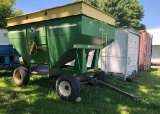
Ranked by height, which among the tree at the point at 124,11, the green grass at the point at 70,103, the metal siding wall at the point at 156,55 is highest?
the tree at the point at 124,11

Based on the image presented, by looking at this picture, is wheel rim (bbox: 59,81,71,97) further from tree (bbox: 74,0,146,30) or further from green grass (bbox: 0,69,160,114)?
tree (bbox: 74,0,146,30)

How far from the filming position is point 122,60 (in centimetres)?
1045

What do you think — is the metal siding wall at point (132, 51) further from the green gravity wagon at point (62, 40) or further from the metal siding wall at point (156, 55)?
the metal siding wall at point (156, 55)

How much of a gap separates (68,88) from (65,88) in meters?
0.13

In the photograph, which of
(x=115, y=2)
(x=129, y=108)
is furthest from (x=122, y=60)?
(x=115, y=2)

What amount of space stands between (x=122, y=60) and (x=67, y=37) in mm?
5094

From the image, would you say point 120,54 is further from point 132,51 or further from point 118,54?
point 132,51

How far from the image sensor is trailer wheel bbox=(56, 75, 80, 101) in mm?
5934

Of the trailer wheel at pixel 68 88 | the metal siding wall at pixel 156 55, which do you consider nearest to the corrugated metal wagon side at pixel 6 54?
the trailer wheel at pixel 68 88

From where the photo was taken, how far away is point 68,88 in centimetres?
618

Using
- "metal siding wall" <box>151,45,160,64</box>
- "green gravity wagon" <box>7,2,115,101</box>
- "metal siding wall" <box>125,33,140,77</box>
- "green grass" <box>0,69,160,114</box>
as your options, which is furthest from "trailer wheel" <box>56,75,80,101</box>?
"metal siding wall" <box>151,45,160,64</box>

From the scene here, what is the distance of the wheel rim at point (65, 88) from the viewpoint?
20.2 ft

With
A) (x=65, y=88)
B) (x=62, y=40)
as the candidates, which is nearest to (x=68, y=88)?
(x=65, y=88)

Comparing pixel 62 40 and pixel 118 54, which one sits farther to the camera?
pixel 118 54
